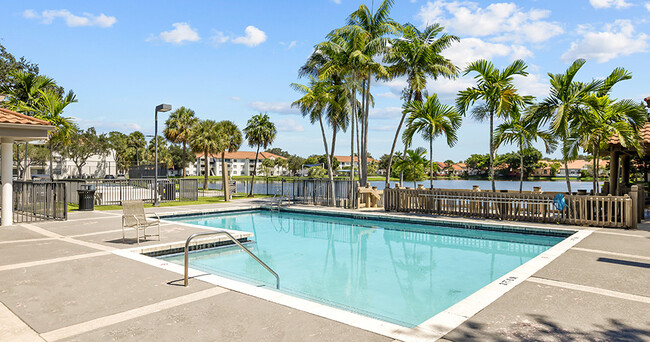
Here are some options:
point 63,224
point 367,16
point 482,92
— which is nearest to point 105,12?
point 63,224

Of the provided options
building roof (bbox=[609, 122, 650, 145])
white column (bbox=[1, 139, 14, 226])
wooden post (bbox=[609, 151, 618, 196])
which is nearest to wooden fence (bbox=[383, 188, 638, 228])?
building roof (bbox=[609, 122, 650, 145])

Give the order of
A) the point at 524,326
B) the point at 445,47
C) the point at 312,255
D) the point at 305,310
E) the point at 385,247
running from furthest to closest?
the point at 445,47, the point at 385,247, the point at 312,255, the point at 305,310, the point at 524,326

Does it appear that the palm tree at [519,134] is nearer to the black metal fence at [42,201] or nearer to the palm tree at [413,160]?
the palm tree at [413,160]

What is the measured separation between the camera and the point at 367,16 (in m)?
19.4

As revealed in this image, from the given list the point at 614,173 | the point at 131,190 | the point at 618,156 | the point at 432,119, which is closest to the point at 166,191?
the point at 131,190

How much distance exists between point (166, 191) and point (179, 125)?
23149mm

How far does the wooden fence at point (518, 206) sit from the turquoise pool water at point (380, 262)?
164cm

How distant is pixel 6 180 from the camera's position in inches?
459

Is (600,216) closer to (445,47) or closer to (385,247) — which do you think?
(385,247)

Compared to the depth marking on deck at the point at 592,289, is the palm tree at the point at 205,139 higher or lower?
higher

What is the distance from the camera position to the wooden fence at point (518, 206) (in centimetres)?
1186

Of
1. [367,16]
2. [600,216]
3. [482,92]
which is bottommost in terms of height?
[600,216]

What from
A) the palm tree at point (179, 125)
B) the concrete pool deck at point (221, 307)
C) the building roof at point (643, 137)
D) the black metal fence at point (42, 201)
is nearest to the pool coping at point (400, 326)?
the concrete pool deck at point (221, 307)

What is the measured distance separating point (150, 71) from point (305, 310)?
55.9 feet
